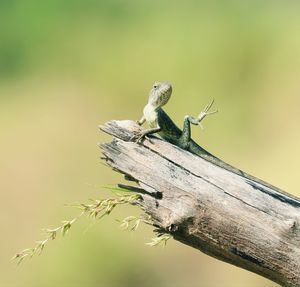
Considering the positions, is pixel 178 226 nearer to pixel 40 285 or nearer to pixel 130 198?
pixel 130 198

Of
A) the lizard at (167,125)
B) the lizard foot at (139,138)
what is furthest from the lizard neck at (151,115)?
the lizard foot at (139,138)

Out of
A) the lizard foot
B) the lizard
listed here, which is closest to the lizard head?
the lizard

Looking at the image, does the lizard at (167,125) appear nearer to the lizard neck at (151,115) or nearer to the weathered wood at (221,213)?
the lizard neck at (151,115)

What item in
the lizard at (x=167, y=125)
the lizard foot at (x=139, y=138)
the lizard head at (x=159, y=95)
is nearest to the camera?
the lizard foot at (x=139, y=138)

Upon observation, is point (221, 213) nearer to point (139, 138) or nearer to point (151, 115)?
point (139, 138)

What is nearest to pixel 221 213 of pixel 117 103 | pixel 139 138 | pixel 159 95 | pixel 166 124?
pixel 139 138

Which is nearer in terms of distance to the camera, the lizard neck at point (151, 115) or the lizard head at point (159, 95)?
the lizard neck at point (151, 115)

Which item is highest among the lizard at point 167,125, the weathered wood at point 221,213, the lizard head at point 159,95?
the lizard head at point 159,95
